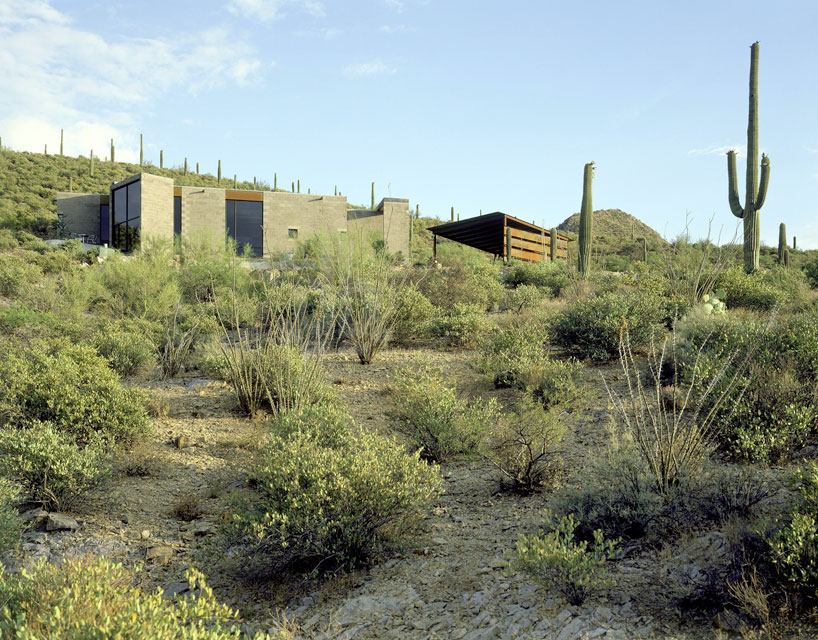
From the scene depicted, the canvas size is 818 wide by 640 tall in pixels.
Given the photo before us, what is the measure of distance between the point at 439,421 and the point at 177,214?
98.5ft

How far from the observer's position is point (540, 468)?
19.4 feet

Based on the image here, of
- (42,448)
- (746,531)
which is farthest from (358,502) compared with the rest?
(42,448)

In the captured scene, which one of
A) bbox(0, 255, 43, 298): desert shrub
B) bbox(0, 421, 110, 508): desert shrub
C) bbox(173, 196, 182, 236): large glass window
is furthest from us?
bbox(173, 196, 182, 236): large glass window

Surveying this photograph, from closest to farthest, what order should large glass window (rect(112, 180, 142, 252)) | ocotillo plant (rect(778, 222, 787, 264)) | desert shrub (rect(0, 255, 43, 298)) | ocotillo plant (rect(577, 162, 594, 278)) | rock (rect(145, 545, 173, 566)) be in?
rock (rect(145, 545, 173, 566)), ocotillo plant (rect(577, 162, 594, 278)), desert shrub (rect(0, 255, 43, 298)), ocotillo plant (rect(778, 222, 787, 264)), large glass window (rect(112, 180, 142, 252))

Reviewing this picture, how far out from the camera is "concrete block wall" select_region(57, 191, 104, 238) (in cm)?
3791

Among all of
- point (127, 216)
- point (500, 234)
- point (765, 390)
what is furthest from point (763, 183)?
point (127, 216)

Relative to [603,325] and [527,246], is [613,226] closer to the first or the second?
[527,246]

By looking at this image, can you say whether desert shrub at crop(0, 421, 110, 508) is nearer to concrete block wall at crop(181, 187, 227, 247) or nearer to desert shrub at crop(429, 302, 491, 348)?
desert shrub at crop(429, 302, 491, 348)

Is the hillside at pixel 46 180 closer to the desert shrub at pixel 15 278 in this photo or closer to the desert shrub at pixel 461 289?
the desert shrub at pixel 15 278

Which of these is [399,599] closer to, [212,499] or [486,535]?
[486,535]

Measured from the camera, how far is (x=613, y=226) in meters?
53.6

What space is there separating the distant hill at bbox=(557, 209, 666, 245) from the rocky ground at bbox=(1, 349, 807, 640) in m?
44.1

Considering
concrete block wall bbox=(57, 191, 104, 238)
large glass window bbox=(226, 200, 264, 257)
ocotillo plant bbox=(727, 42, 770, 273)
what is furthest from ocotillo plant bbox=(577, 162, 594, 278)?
concrete block wall bbox=(57, 191, 104, 238)

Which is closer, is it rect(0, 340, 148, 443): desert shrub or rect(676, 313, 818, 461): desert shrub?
rect(676, 313, 818, 461): desert shrub
